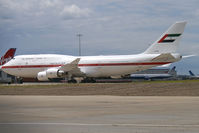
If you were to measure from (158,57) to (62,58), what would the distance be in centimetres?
1324

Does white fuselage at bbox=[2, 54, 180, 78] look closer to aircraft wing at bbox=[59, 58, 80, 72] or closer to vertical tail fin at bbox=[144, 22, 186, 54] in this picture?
aircraft wing at bbox=[59, 58, 80, 72]

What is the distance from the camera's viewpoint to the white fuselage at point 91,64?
4534cm

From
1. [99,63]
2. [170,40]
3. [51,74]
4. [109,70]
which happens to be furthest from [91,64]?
[170,40]

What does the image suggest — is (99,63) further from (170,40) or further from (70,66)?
(170,40)

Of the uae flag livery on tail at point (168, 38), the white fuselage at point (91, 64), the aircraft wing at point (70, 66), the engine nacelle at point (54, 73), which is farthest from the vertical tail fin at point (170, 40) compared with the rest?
the engine nacelle at point (54, 73)

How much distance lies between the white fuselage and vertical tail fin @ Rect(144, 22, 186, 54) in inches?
48.5

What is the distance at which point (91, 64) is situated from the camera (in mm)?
48156

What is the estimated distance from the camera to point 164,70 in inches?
4857

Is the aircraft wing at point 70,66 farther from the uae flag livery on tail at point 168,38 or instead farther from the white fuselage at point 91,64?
the uae flag livery on tail at point 168,38

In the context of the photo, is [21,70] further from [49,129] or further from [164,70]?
[164,70]

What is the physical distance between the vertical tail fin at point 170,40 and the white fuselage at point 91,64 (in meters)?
1.23

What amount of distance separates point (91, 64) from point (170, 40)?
9.77m

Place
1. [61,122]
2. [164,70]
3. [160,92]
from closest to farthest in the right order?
[61,122], [160,92], [164,70]

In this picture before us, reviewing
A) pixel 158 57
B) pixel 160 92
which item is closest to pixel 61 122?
pixel 160 92
